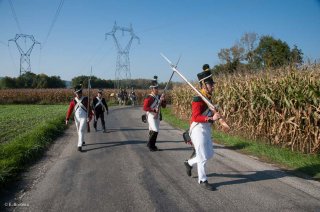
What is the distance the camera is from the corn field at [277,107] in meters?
10.0

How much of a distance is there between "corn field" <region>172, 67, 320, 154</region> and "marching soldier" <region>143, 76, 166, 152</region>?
Answer: 12.5 feet

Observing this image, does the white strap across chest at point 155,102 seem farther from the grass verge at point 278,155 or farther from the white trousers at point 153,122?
the grass verge at point 278,155

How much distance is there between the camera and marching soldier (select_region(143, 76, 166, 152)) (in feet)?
35.8

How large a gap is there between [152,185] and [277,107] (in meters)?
6.32

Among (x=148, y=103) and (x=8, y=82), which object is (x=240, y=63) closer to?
(x=148, y=103)

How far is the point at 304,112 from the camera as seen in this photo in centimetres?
1004

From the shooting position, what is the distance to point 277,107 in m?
11.4

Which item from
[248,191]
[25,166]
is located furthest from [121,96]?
[248,191]

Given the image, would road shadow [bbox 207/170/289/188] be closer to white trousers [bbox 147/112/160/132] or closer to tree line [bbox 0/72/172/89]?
white trousers [bbox 147/112/160/132]

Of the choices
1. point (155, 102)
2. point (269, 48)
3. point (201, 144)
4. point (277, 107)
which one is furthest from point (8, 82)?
point (201, 144)

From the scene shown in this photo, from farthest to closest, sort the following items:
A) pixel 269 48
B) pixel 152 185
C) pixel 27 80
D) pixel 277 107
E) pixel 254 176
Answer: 1. pixel 27 80
2. pixel 269 48
3. pixel 277 107
4. pixel 254 176
5. pixel 152 185

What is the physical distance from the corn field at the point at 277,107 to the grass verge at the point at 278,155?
0.45 metres

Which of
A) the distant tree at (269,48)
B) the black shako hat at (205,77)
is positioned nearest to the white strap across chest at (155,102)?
the black shako hat at (205,77)

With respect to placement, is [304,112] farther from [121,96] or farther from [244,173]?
[121,96]
